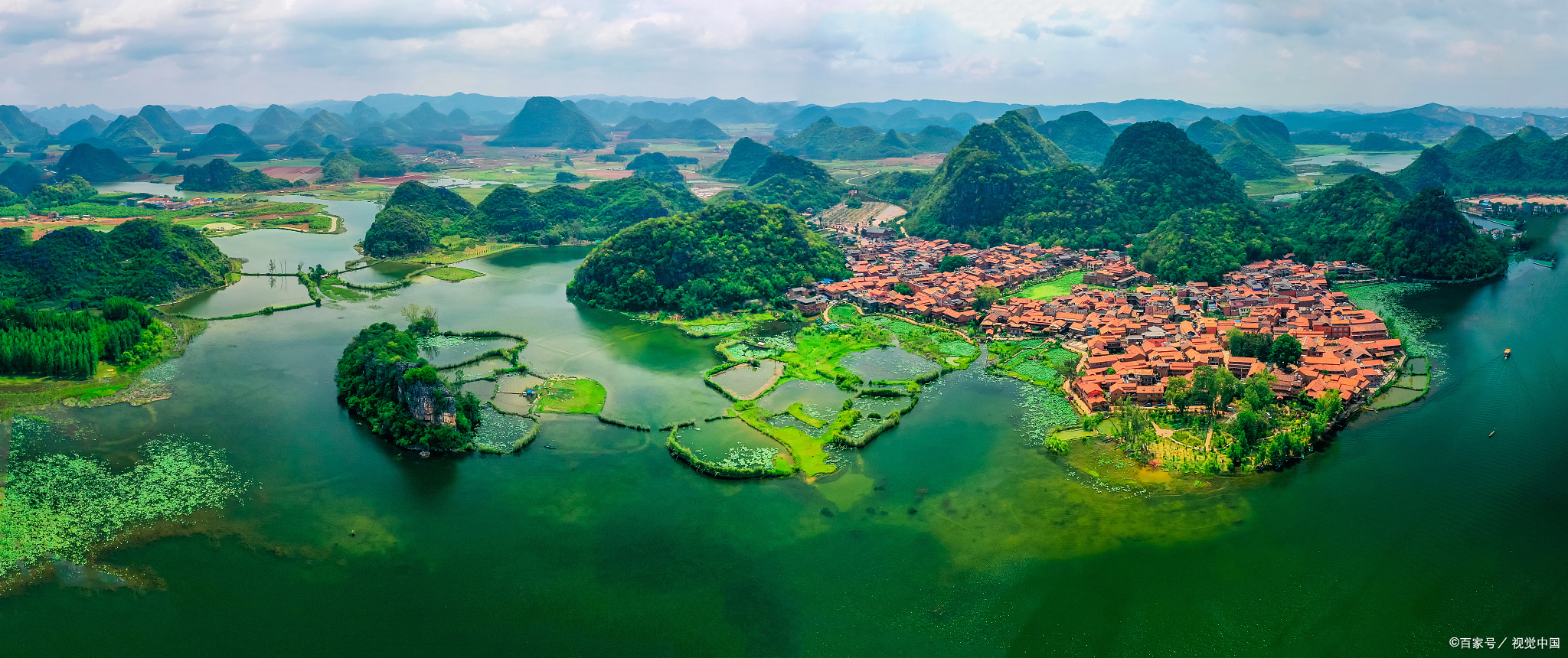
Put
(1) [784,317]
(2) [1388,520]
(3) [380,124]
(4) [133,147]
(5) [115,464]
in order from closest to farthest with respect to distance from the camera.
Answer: (2) [1388,520]
(5) [115,464]
(1) [784,317]
(4) [133,147]
(3) [380,124]

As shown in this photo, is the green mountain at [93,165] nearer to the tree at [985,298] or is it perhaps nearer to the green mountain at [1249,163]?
the tree at [985,298]

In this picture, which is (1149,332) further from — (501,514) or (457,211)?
(457,211)

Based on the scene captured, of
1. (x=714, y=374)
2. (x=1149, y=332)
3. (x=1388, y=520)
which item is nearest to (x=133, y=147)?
(x=714, y=374)

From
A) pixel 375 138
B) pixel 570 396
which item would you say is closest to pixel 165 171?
pixel 375 138

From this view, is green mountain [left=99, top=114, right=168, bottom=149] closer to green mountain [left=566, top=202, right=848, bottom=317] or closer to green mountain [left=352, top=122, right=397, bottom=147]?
green mountain [left=352, top=122, right=397, bottom=147]

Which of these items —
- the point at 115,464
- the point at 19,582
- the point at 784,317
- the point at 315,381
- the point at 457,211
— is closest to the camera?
the point at 19,582

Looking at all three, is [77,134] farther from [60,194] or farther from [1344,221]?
[1344,221]

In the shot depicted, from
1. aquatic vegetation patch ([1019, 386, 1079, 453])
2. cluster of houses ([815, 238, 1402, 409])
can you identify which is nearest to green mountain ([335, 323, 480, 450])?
aquatic vegetation patch ([1019, 386, 1079, 453])
